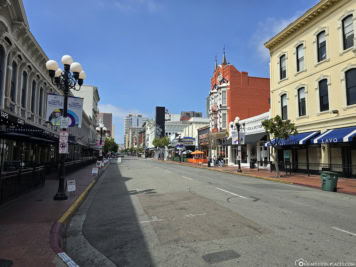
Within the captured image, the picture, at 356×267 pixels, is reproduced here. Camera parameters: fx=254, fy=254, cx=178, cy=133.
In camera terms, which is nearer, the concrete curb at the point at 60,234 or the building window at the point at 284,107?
the concrete curb at the point at 60,234

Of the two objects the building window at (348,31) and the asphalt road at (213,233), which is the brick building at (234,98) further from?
the asphalt road at (213,233)

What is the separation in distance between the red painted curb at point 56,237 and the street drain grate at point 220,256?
2791 millimetres

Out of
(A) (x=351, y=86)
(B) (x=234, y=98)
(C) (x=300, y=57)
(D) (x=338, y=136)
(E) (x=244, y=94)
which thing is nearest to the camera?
(D) (x=338, y=136)

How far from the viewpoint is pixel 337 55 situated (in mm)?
19234

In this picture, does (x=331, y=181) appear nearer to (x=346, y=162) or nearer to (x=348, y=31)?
(x=346, y=162)

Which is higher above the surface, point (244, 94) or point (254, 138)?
point (244, 94)

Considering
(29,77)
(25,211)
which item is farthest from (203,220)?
(29,77)

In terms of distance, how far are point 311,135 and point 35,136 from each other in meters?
20.1

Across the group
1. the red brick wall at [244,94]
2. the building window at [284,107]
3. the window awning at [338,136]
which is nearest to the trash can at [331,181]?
the window awning at [338,136]

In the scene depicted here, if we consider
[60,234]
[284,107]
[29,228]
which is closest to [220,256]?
[60,234]

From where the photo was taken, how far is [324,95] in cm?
2064

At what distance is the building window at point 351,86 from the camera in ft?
58.8

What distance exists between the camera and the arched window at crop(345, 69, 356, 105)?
1792 centimetres

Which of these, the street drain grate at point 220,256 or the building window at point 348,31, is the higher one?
the building window at point 348,31
